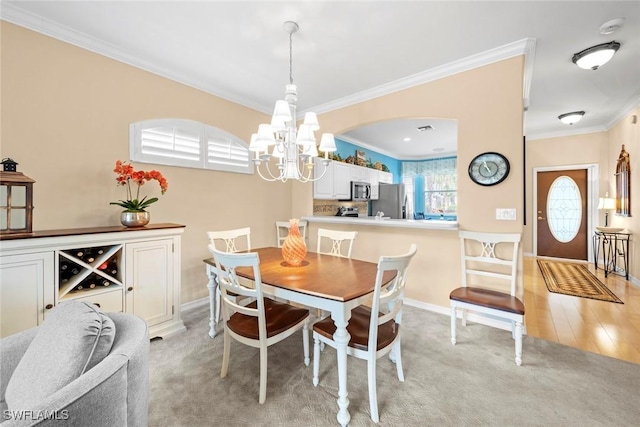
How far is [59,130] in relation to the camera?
2.28 meters

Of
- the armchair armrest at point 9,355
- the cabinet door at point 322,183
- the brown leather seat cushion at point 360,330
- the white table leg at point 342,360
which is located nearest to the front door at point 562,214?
the cabinet door at point 322,183

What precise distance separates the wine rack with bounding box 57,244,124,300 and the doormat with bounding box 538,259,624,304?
526 cm

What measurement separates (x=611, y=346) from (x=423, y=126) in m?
3.89

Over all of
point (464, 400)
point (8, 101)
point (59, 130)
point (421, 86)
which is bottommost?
point (464, 400)

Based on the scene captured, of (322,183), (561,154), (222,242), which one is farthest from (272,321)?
(561,154)

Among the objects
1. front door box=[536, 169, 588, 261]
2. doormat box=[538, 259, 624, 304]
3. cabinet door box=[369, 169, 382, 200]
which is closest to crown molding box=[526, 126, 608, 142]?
front door box=[536, 169, 588, 261]

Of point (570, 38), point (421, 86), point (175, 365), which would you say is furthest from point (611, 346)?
point (175, 365)

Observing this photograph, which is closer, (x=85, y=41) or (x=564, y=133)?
(x=85, y=41)

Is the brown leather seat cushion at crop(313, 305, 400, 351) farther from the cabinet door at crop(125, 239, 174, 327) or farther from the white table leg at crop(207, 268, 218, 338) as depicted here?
the cabinet door at crop(125, 239, 174, 327)

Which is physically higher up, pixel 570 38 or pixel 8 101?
pixel 570 38

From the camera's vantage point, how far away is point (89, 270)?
2057 mm

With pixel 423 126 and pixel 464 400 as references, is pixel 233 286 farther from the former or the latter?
pixel 423 126

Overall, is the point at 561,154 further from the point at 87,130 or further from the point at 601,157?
the point at 87,130

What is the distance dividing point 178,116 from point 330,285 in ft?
8.71
